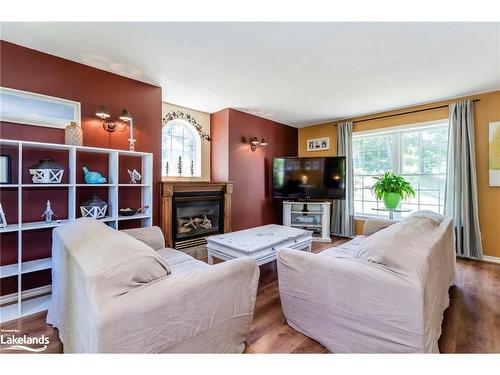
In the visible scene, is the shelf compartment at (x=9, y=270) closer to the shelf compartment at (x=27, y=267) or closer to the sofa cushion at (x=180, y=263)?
the shelf compartment at (x=27, y=267)

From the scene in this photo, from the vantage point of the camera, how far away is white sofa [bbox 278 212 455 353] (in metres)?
1.17

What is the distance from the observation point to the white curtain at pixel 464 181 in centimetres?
307

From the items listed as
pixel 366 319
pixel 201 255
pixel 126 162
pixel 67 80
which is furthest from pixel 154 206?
pixel 366 319

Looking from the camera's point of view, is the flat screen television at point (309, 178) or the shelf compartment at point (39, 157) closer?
the shelf compartment at point (39, 157)

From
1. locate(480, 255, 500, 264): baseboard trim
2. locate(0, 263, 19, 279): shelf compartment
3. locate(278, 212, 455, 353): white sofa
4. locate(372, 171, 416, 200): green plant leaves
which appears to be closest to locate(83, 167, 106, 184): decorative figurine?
locate(0, 263, 19, 279): shelf compartment

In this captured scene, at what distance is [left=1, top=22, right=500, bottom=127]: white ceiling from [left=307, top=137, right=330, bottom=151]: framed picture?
140cm

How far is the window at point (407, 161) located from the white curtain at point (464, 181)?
0.24 m

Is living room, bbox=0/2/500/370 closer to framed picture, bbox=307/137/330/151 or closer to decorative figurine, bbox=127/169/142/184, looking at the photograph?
decorative figurine, bbox=127/169/142/184

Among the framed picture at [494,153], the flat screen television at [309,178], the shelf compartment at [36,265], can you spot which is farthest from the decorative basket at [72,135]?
the framed picture at [494,153]

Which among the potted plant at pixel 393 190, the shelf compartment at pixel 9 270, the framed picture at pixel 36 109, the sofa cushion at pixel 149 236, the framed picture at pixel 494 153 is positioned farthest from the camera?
the potted plant at pixel 393 190

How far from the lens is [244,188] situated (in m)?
4.14

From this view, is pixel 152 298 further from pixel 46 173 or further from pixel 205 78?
pixel 205 78

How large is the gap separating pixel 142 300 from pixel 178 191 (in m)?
2.30

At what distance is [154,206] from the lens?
117 inches
